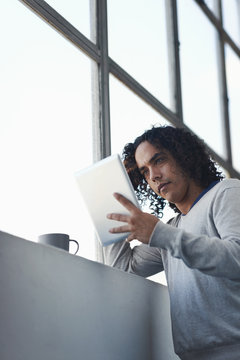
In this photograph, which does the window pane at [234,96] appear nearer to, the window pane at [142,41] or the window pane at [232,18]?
the window pane at [232,18]

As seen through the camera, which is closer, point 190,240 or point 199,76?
point 190,240

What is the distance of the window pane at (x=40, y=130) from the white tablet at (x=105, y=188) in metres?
0.25

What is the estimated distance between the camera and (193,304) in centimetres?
154

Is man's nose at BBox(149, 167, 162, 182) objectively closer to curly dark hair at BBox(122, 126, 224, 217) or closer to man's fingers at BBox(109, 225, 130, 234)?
curly dark hair at BBox(122, 126, 224, 217)

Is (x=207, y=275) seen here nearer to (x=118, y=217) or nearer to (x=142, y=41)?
(x=118, y=217)

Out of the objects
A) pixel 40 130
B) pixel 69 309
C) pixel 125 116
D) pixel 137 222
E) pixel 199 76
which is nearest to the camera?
pixel 69 309

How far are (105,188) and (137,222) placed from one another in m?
0.16

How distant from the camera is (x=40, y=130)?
6.17ft

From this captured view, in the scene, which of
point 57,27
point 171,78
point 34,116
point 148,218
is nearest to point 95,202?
point 148,218

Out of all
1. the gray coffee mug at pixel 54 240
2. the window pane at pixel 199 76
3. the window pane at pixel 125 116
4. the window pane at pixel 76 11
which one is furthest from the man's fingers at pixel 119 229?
the window pane at pixel 199 76

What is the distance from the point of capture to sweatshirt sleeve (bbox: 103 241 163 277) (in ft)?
5.77

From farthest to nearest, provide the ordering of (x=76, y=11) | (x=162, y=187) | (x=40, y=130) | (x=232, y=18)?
1. (x=232, y=18)
2. (x=76, y=11)
3. (x=40, y=130)
4. (x=162, y=187)

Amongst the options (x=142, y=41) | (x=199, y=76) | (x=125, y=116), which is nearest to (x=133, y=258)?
(x=125, y=116)

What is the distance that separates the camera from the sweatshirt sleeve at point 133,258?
1.76 metres
